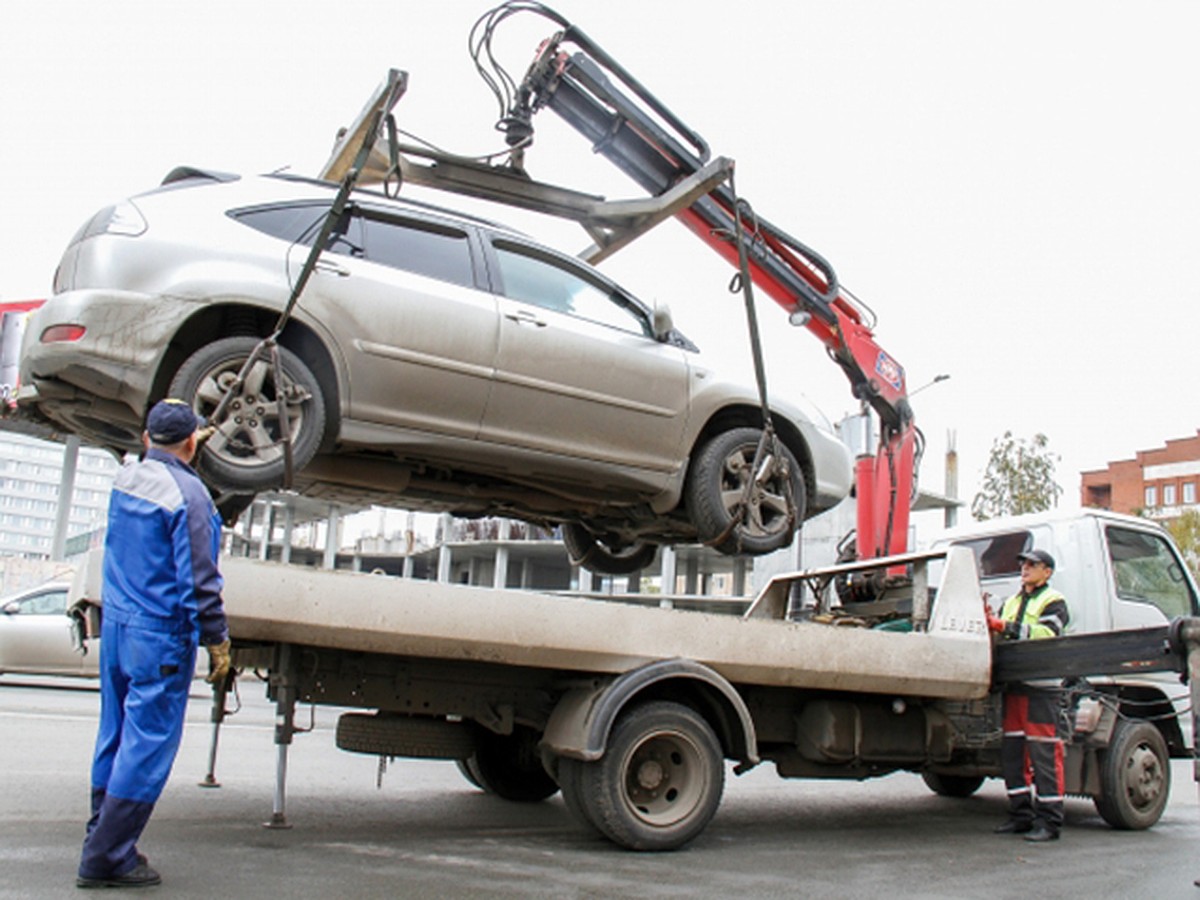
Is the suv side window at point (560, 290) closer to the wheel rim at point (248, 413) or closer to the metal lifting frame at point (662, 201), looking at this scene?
the metal lifting frame at point (662, 201)

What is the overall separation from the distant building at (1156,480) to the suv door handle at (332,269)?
5832 cm

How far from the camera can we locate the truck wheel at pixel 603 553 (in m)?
7.55

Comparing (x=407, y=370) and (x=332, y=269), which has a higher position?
(x=332, y=269)

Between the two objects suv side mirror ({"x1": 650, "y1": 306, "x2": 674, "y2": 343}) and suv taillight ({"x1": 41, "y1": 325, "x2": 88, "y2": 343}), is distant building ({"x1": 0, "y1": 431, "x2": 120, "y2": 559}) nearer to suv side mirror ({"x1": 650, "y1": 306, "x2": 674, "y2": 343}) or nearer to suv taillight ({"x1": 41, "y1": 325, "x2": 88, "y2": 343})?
suv side mirror ({"x1": 650, "y1": 306, "x2": 674, "y2": 343})

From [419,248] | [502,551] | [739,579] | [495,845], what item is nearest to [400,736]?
[495,845]

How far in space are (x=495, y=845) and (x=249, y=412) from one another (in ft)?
7.27

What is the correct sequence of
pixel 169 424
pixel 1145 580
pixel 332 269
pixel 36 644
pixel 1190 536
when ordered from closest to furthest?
pixel 169 424, pixel 332 269, pixel 1145 580, pixel 36 644, pixel 1190 536

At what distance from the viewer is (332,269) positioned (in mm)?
5215

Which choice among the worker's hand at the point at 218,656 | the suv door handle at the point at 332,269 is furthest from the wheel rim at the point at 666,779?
the suv door handle at the point at 332,269

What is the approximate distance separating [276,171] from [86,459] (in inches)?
3959

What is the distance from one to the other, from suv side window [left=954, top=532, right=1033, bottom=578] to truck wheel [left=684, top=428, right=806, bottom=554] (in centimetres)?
170

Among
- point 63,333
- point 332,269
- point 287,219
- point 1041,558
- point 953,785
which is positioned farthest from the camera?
point 953,785

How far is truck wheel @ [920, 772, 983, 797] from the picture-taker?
27.1 feet

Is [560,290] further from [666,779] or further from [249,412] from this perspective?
[666,779]
